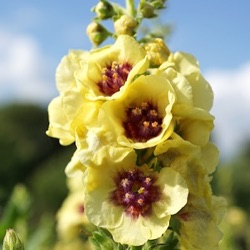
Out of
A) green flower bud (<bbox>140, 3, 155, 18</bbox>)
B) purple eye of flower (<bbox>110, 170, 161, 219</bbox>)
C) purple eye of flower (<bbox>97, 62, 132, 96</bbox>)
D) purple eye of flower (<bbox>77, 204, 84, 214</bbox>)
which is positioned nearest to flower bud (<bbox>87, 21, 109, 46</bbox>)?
green flower bud (<bbox>140, 3, 155, 18</bbox>)

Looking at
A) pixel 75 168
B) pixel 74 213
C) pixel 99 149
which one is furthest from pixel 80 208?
pixel 99 149

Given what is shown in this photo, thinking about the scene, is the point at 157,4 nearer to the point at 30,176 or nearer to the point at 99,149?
the point at 99,149

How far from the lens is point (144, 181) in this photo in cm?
249

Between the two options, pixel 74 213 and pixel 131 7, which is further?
pixel 74 213

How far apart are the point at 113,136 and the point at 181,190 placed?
32 cm

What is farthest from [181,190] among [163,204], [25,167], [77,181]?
[25,167]

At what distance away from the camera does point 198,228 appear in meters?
2.54

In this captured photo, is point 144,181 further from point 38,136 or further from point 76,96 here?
point 38,136

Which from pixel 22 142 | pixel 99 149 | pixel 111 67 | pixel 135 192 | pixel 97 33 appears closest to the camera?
pixel 99 149

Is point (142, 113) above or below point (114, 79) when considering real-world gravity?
below

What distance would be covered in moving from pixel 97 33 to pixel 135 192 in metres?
0.78

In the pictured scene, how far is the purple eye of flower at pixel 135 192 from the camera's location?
2.49 meters

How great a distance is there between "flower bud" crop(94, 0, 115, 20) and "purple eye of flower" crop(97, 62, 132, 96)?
0.34 m

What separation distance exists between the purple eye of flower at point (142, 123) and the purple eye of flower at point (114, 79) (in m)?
0.11
